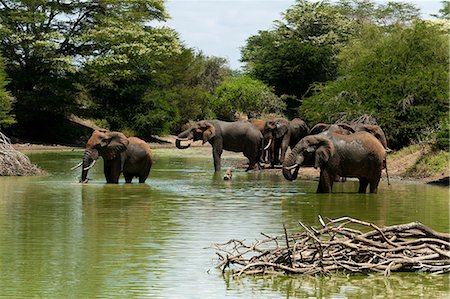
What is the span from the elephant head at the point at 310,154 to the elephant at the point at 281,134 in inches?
460

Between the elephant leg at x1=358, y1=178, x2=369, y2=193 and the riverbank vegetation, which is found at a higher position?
the riverbank vegetation

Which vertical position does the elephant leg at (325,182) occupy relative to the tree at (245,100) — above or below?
below

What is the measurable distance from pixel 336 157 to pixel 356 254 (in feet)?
39.8

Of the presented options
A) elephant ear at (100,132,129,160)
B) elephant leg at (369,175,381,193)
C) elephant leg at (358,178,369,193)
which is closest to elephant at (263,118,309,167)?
elephant ear at (100,132,129,160)

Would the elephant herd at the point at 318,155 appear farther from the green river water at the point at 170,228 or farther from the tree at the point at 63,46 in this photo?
the tree at the point at 63,46

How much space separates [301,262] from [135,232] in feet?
17.2

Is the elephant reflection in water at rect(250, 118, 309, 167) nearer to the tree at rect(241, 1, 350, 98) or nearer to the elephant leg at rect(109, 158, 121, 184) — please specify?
the elephant leg at rect(109, 158, 121, 184)

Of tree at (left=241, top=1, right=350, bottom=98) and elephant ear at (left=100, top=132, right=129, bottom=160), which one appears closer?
elephant ear at (left=100, top=132, right=129, bottom=160)

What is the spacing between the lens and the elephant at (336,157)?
24.6 m

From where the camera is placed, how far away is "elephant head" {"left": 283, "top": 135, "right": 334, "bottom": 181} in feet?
80.5

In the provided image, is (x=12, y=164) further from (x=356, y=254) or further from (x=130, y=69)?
(x=130, y=69)

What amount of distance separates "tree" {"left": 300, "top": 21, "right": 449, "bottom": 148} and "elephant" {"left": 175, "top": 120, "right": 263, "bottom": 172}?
297 centimetres

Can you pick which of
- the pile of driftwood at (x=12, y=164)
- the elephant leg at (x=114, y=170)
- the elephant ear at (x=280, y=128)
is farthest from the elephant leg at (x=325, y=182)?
the elephant ear at (x=280, y=128)

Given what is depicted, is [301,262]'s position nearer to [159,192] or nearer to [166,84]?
[159,192]
